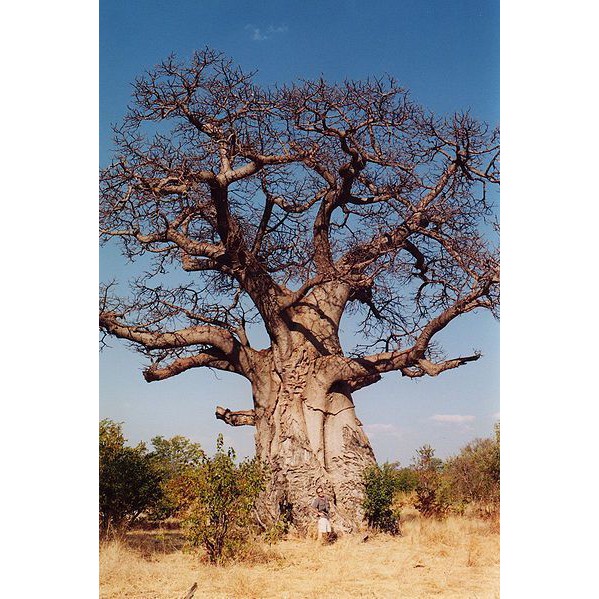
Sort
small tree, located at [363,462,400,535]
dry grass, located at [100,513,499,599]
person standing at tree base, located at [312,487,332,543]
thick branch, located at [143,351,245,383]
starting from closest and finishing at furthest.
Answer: dry grass, located at [100,513,499,599] → person standing at tree base, located at [312,487,332,543] → small tree, located at [363,462,400,535] → thick branch, located at [143,351,245,383]

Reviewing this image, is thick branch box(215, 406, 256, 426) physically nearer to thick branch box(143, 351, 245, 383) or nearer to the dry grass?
thick branch box(143, 351, 245, 383)

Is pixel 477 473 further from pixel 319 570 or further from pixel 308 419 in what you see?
pixel 319 570

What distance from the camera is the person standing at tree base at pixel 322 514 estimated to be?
690cm

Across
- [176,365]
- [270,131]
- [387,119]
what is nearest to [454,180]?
[387,119]

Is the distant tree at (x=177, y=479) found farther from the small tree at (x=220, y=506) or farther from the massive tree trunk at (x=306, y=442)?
the massive tree trunk at (x=306, y=442)

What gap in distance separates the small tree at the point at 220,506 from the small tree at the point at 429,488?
2.91 metres

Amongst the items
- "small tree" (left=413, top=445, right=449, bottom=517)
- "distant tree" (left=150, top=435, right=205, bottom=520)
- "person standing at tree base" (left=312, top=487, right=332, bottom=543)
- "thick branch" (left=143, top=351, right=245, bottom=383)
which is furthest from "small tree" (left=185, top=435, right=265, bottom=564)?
"small tree" (left=413, top=445, right=449, bottom=517)

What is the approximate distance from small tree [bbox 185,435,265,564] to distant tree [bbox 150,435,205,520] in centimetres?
8

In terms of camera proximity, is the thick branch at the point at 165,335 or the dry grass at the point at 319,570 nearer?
the dry grass at the point at 319,570

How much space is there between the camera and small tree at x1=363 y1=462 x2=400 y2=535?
736cm

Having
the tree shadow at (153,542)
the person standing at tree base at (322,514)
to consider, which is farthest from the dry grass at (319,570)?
the person standing at tree base at (322,514)
